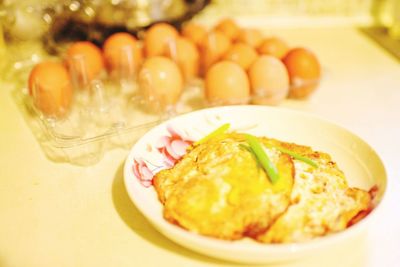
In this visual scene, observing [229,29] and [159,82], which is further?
[229,29]

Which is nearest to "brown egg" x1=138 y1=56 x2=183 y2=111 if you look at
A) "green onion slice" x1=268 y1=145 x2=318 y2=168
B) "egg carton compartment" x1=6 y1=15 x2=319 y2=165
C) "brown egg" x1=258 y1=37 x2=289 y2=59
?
"egg carton compartment" x1=6 y1=15 x2=319 y2=165

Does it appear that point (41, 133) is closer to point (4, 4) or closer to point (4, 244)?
point (4, 244)

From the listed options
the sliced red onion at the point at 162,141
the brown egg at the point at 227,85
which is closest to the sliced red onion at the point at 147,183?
the sliced red onion at the point at 162,141

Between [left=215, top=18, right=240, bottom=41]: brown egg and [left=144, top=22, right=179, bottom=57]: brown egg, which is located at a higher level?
[left=215, top=18, right=240, bottom=41]: brown egg

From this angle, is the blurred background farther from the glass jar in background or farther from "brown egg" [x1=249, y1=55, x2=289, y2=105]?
"brown egg" [x1=249, y1=55, x2=289, y2=105]

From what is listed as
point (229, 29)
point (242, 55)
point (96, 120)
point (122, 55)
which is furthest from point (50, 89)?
point (229, 29)

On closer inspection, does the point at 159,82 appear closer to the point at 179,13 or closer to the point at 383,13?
the point at 179,13

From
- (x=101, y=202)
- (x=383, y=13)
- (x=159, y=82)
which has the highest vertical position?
(x=383, y=13)
